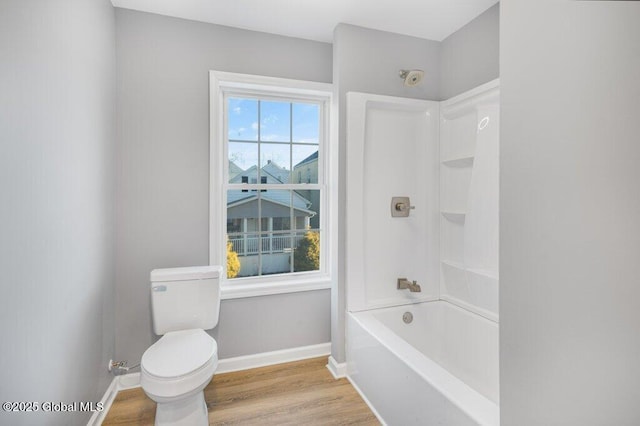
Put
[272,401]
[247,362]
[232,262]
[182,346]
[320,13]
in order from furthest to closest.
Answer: [232,262] < [247,362] < [320,13] < [272,401] < [182,346]

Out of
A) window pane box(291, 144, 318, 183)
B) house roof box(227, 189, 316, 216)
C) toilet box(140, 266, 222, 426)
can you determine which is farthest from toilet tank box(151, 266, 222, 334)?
window pane box(291, 144, 318, 183)

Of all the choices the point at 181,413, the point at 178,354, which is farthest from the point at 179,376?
the point at 181,413

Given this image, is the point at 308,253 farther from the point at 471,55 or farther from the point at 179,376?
the point at 471,55

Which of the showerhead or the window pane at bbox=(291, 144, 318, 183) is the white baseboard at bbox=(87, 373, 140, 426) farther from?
the showerhead

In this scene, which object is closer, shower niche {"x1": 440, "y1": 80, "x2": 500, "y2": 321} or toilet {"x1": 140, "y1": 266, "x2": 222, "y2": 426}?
toilet {"x1": 140, "y1": 266, "x2": 222, "y2": 426}

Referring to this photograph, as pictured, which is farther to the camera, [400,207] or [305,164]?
[305,164]

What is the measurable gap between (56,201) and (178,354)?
38.0 inches

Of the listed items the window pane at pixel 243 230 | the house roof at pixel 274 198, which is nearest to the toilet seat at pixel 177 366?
the window pane at pixel 243 230

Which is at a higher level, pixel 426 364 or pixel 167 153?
pixel 167 153

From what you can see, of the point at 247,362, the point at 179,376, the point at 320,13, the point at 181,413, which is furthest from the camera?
the point at 247,362

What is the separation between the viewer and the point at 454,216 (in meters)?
2.46

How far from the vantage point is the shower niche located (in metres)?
2.11

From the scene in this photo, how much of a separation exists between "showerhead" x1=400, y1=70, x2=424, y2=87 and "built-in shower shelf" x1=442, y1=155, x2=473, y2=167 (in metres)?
0.63

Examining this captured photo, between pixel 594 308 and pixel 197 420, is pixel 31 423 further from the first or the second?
pixel 594 308
